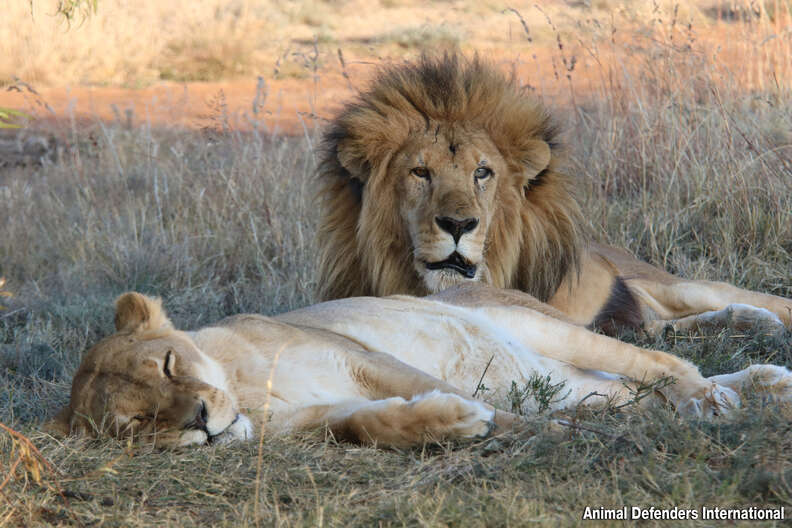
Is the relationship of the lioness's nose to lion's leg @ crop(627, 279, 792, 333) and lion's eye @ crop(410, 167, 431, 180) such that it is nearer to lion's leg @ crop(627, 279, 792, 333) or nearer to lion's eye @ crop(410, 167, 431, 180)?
lion's eye @ crop(410, 167, 431, 180)

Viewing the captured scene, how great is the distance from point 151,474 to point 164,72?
14.1m

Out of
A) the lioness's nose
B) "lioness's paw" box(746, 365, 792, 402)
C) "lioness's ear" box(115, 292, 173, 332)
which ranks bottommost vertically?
"lioness's paw" box(746, 365, 792, 402)

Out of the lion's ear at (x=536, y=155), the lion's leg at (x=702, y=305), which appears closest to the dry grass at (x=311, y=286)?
the lion's leg at (x=702, y=305)

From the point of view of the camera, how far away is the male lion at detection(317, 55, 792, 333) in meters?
4.20

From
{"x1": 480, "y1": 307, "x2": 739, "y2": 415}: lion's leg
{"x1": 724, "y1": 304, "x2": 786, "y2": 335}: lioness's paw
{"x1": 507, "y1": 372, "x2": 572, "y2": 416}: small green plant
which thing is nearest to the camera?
{"x1": 507, "y1": 372, "x2": 572, "y2": 416}: small green plant

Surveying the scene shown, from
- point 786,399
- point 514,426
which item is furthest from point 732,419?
point 514,426

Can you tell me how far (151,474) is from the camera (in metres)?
2.76

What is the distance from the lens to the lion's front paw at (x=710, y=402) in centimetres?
318

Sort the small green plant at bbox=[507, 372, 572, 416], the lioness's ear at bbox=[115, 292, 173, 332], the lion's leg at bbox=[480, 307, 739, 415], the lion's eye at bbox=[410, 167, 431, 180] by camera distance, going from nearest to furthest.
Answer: the lioness's ear at bbox=[115, 292, 173, 332] → the small green plant at bbox=[507, 372, 572, 416] → the lion's leg at bbox=[480, 307, 739, 415] → the lion's eye at bbox=[410, 167, 431, 180]

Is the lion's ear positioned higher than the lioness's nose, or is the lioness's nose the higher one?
the lion's ear

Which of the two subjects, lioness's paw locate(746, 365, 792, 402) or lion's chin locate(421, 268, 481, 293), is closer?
lioness's paw locate(746, 365, 792, 402)

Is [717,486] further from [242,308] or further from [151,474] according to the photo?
[242,308]

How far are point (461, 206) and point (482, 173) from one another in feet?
1.16

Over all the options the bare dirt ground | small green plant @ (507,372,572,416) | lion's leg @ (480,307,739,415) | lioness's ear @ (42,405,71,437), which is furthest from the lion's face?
the bare dirt ground
